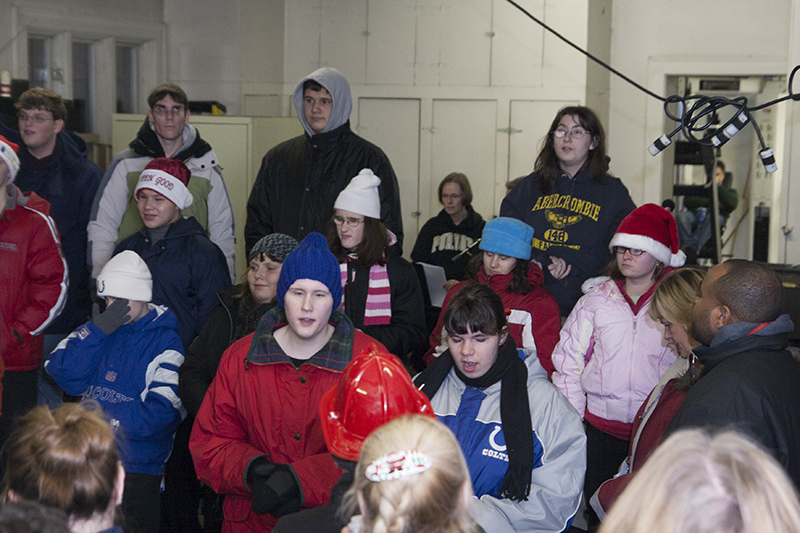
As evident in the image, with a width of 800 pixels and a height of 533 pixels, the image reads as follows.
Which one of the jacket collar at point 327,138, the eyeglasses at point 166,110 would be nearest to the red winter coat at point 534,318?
the jacket collar at point 327,138

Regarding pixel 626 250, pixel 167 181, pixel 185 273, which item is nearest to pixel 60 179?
pixel 167 181

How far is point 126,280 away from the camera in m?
3.07

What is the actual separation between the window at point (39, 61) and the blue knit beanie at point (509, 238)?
4147 mm

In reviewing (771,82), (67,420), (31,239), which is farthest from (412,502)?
(771,82)

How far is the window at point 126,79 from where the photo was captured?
6625 millimetres

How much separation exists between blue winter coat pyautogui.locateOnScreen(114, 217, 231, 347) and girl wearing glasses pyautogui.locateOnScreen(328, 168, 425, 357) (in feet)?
1.84

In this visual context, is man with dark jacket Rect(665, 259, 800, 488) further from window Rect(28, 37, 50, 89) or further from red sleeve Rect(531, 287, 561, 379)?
window Rect(28, 37, 50, 89)

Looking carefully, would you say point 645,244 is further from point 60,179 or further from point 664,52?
point 664,52

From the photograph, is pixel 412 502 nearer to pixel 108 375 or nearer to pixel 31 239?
pixel 108 375

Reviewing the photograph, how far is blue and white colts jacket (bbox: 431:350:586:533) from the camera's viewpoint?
2.23 metres

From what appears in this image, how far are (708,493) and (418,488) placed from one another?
18.7 inches

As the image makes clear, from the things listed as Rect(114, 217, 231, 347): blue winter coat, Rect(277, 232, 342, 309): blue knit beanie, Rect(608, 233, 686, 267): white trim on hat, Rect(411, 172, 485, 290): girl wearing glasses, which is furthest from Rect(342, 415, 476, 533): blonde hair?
Rect(411, 172, 485, 290): girl wearing glasses

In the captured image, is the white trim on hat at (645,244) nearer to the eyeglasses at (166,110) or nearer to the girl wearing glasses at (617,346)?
the girl wearing glasses at (617,346)

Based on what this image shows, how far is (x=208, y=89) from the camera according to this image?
22.2ft
